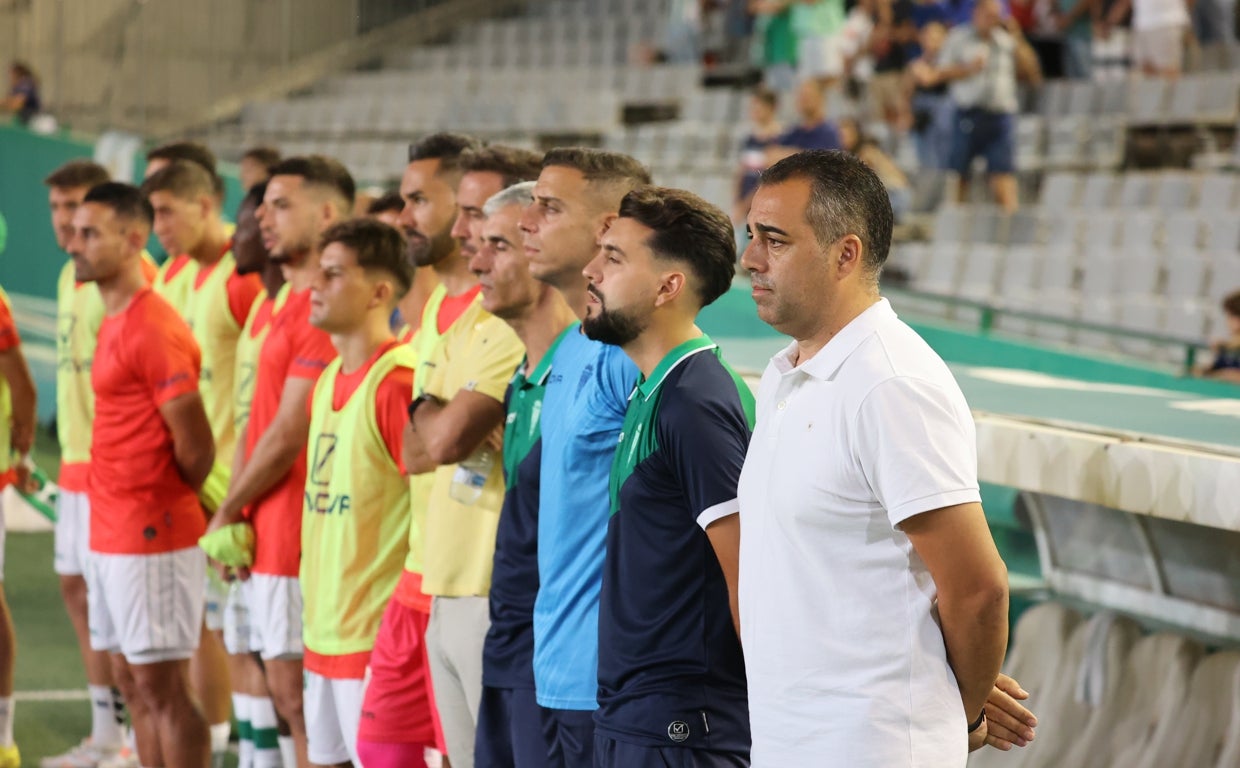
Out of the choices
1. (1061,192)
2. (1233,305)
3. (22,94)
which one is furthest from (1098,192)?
(22,94)

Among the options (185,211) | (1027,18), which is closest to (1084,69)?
(1027,18)

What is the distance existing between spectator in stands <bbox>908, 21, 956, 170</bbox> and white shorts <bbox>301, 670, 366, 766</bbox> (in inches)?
285

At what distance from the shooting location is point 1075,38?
38.5ft

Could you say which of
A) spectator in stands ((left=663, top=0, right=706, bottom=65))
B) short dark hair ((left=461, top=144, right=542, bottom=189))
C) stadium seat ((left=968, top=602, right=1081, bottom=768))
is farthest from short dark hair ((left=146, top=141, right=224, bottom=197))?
spectator in stands ((left=663, top=0, right=706, bottom=65))

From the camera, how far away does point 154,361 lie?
4.94 meters

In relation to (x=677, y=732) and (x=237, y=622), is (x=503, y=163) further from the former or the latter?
(x=237, y=622)

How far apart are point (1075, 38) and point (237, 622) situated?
8.95m

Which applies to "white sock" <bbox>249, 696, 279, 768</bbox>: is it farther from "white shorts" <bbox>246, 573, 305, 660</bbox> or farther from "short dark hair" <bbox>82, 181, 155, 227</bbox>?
"short dark hair" <bbox>82, 181, 155, 227</bbox>

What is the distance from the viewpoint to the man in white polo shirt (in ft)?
7.28

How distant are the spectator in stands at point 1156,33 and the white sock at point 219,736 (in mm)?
7958

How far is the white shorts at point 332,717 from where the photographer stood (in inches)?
163

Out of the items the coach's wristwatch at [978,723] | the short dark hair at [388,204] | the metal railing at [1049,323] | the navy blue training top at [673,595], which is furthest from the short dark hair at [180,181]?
the coach's wristwatch at [978,723]

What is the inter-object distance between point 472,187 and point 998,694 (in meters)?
1.96

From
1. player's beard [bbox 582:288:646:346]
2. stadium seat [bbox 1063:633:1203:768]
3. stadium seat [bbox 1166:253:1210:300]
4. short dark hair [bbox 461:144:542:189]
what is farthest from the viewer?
stadium seat [bbox 1166:253:1210:300]
